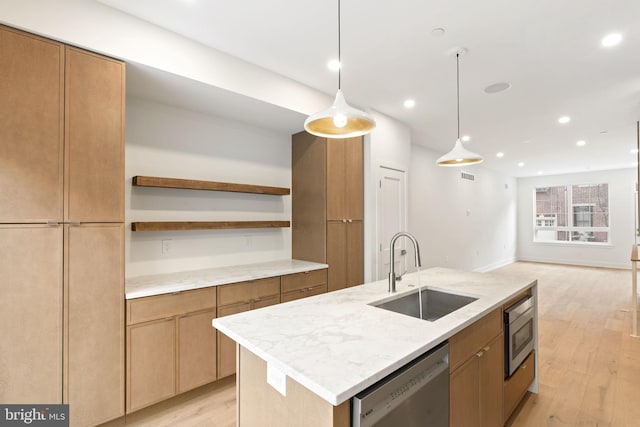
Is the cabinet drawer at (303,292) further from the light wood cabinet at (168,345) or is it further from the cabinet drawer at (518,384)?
the cabinet drawer at (518,384)

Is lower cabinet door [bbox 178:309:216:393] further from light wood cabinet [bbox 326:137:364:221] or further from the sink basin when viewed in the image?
light wood cabinet [bbox 326:137:364:221]

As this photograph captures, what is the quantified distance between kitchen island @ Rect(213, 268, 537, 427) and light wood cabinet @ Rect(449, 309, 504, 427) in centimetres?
10

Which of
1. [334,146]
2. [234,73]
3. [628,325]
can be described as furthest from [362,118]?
[628,325]

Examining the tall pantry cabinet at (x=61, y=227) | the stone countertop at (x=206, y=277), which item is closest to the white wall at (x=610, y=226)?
the stone countertop at (x=206, y=277)

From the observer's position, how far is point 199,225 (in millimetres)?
2867

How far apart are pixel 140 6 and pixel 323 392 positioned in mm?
2538

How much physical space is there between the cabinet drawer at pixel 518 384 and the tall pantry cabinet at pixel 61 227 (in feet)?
8.50

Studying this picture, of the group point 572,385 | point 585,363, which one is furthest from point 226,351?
point 585,363

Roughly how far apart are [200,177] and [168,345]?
1.58m

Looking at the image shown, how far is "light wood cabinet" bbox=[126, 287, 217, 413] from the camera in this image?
2.14 m

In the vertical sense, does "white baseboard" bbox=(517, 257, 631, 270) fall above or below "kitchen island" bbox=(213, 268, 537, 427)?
below

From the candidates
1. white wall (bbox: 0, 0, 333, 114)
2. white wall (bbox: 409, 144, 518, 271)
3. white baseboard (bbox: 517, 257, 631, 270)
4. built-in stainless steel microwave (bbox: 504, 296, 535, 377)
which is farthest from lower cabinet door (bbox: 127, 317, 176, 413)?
white baseboard (bbox: 517, 257, 631, 270)

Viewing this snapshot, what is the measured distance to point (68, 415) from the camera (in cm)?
189

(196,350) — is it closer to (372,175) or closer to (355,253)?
(355,253)
